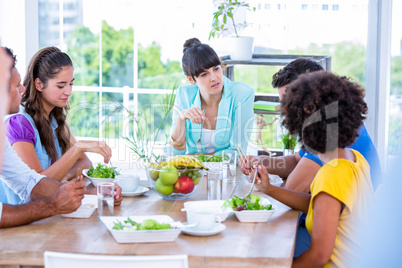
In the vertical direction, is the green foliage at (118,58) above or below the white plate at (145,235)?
above

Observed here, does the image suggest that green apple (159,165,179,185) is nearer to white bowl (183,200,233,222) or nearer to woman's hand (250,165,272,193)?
white bowl (183,200,233,222)

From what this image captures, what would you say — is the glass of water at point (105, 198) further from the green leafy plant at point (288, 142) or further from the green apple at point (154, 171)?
the green leafy plant at point (288, 142)

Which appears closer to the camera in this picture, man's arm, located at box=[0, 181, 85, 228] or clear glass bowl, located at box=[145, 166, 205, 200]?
man's arm, located at box=[0, 181, 85, 228]

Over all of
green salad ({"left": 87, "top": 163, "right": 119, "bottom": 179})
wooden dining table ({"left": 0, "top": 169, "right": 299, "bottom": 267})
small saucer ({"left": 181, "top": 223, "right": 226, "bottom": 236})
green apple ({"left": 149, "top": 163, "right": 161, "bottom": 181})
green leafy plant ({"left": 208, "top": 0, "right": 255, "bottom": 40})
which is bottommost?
wooden dining table ({"left": 0, "top": 169, "right": 299, "bottom": 267})

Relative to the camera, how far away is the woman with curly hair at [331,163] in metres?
1.60

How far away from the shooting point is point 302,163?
208 cm

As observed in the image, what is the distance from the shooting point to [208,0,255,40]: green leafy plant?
13.0 ft

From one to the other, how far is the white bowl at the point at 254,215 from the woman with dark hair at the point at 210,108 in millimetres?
1414

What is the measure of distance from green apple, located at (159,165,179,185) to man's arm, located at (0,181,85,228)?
0.33m

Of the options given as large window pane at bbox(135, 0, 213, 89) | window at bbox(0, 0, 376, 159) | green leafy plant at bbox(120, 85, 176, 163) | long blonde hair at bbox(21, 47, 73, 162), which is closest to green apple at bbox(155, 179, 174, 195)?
green leafy plant at bbox(120, 85, 176, 163)

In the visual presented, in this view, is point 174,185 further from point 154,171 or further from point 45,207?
point 45,207

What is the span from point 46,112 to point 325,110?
1.52m

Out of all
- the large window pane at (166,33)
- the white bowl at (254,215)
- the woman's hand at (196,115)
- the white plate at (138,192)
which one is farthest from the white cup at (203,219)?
the large window pane at (166,33)

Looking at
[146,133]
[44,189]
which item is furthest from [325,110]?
[146,133]
